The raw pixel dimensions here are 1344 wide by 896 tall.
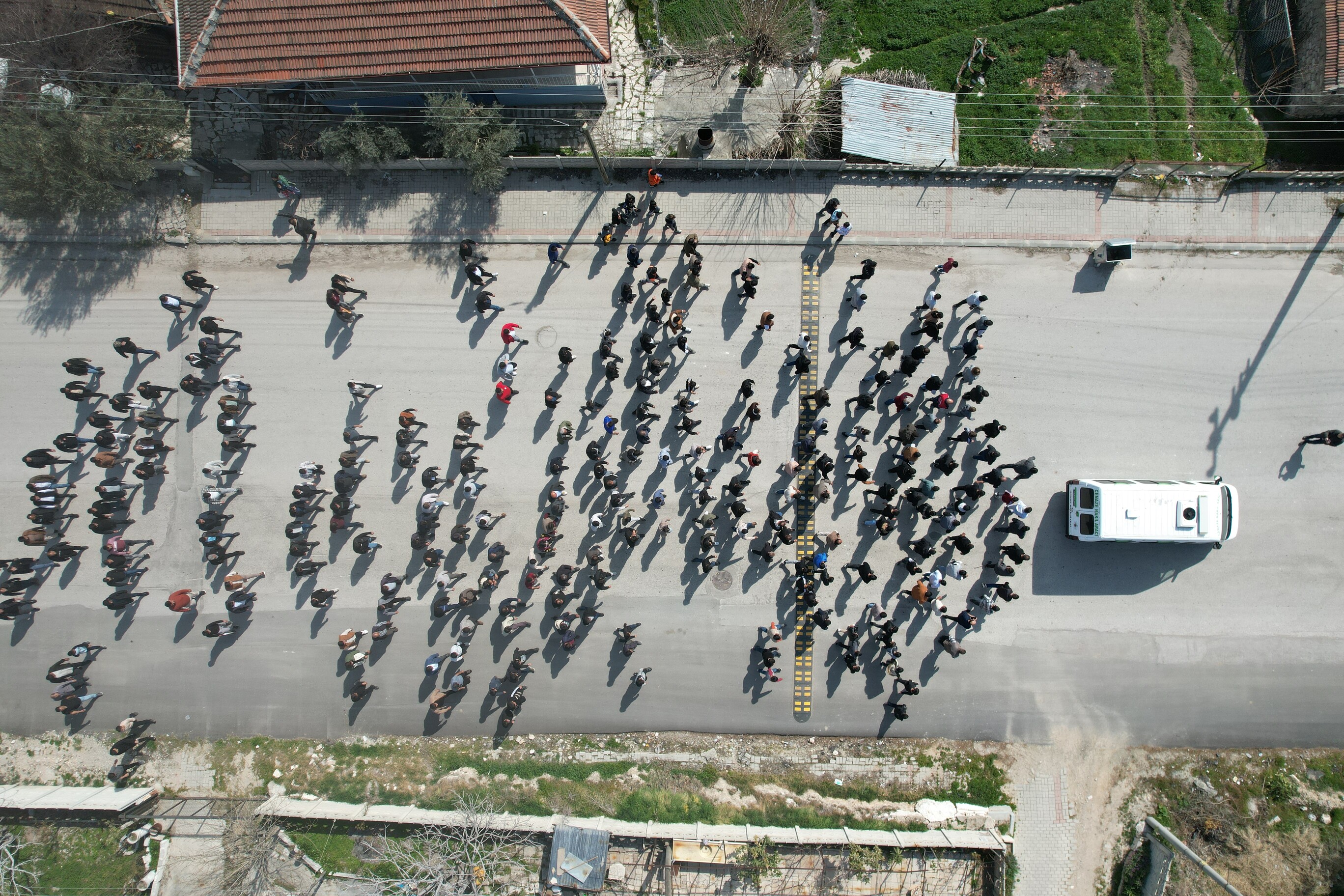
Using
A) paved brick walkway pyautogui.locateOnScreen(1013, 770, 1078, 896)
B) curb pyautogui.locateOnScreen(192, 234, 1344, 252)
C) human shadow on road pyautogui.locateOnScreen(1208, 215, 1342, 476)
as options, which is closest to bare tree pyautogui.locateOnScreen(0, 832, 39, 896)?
curb pyautogui.locateOnScreen(192, 234, 1344, 252)

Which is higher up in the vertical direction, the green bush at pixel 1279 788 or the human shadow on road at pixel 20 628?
the human shadow on road at pixel 20 628

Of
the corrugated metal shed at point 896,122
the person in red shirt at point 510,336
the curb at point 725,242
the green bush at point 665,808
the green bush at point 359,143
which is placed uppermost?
the corrugated metal shed at point 896,122

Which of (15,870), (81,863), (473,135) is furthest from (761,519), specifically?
(15,870)

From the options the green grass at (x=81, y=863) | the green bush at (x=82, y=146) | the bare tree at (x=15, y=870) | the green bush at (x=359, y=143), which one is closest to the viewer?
the green bush at (x=82, y=146)

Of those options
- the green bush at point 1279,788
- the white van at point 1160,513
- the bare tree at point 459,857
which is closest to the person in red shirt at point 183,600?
the bare tree at point 459,857

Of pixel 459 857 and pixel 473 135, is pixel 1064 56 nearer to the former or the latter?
pixel 473 135

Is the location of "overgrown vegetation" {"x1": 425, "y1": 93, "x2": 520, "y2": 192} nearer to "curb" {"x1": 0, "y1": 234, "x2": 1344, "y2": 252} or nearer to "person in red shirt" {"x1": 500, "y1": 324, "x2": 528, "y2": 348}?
"curb" {"x1": 0, "y1": 234, "x2": 1344, "y2": 252}

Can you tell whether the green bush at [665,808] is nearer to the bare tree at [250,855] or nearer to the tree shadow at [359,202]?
the bare tree at [250,855]
